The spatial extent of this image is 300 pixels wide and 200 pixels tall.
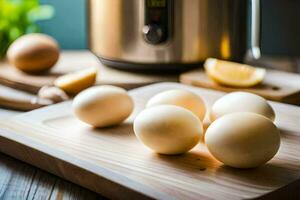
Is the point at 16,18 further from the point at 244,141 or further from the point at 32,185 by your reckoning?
the point at 244,141

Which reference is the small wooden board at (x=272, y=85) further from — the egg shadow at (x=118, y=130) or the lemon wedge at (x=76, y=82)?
the egg shadow at (x=118, y=130)

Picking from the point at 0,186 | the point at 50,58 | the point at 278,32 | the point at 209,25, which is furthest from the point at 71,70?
the point at 0,186

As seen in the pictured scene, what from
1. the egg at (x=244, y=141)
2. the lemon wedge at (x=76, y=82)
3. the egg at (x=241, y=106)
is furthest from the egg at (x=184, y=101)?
the lemon wedge at (x=76, y=82)

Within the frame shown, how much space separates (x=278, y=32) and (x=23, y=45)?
1.72 feet

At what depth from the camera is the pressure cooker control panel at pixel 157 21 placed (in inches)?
54.5

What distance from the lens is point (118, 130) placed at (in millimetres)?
1061

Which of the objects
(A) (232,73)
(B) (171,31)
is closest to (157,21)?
(B) (171,31)

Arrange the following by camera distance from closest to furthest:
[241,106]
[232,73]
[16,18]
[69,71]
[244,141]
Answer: [244,141]
[241,106]
[232,73]
[69,71]
[16,18]

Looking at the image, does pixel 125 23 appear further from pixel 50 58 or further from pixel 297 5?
pixel 297 5

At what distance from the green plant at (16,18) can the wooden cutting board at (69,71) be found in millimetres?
61

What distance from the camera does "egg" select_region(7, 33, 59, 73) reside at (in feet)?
4.66

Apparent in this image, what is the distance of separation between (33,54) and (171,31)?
288 mm

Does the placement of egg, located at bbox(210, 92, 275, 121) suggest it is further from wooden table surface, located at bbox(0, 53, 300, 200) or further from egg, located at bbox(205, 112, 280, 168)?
wooden table surface, located at bbox(0, 53, 300, 200)

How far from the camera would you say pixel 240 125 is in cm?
87
